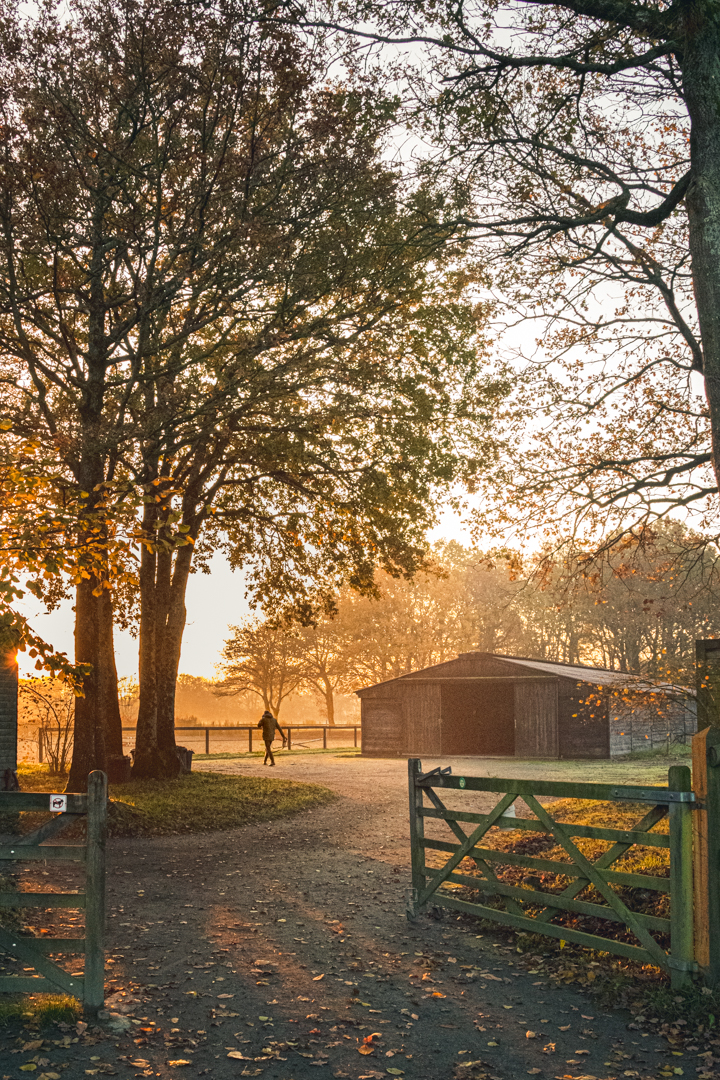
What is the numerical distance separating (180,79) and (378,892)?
11.0m

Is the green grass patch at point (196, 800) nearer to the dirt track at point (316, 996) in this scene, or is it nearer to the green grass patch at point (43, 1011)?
the dirt track at point (316, 996)

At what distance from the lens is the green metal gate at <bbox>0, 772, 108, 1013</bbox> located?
18.1 feet

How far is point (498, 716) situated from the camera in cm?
4062

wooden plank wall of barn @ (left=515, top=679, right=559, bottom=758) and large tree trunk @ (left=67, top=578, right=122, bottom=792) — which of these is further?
wooden plank wall of barn @ (left=515, top=679, right=559, bottom=758)

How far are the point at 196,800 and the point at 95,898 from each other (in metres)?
11.8

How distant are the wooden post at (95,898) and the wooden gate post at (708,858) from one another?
398cm

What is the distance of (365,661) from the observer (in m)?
66.2

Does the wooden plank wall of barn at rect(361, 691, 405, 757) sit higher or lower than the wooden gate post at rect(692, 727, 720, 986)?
lower

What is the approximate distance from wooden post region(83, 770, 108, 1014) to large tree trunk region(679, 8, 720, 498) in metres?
6.53

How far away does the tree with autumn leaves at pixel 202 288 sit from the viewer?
12.0m

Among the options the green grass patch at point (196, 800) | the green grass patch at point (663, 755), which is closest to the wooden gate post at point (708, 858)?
the green grass patch at point (196, 800)

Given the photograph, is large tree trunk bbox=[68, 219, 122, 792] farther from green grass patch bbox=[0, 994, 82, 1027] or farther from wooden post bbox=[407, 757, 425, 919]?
green grass patch bbox=[0, 994, 82, 1027]

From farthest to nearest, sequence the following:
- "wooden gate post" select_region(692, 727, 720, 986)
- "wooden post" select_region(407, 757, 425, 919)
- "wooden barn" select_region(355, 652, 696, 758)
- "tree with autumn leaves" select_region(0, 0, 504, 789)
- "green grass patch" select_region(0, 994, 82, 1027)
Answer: "wooden barn" select_region(355, 652, 696, 758) → "tree with autumn leaves" select_region(0, 0, 504, 789) → "wooden post" select_region(407, 757, 425, 919) → "wooden gate post" select_region(692, 727, 720, 986) → "green grass patch" select_region(0, 994, 82, 1027)

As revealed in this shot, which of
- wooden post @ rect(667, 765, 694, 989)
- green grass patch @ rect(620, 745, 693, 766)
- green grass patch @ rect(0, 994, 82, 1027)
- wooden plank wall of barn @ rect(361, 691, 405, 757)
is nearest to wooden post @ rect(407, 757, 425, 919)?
wooden post @ rect(667, 765, 694, 989)
